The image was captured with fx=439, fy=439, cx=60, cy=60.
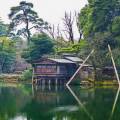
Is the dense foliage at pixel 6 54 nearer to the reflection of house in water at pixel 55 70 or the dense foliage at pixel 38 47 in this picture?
the dense foliage at pixel 38 47

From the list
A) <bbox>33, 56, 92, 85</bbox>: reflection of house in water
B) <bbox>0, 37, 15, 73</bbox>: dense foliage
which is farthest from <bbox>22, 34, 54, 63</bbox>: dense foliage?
<bbox>0, 37, 15, 73</bbox>: dense foliage

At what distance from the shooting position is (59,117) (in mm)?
26406

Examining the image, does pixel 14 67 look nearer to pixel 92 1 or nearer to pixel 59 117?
pixel 92 1

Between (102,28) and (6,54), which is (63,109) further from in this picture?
(6,54)

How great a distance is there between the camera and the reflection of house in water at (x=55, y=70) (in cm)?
6150

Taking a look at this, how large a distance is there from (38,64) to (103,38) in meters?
10.4

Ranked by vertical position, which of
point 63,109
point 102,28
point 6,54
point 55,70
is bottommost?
point 63,109

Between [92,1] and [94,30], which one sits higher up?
[92,1]

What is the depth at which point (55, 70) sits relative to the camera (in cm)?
6169

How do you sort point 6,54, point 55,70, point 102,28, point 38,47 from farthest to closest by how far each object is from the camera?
1. point 6,54
2. point 38,47
3. point 102,28
4. point 55,70

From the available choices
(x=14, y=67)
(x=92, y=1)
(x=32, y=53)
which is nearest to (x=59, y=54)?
(x=32, y=53)

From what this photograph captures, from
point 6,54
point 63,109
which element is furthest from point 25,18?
point 63,109

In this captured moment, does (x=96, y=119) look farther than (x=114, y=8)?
No

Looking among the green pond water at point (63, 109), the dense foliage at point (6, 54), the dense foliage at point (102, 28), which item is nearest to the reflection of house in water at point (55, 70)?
the dense foliage at point (102, 28)
